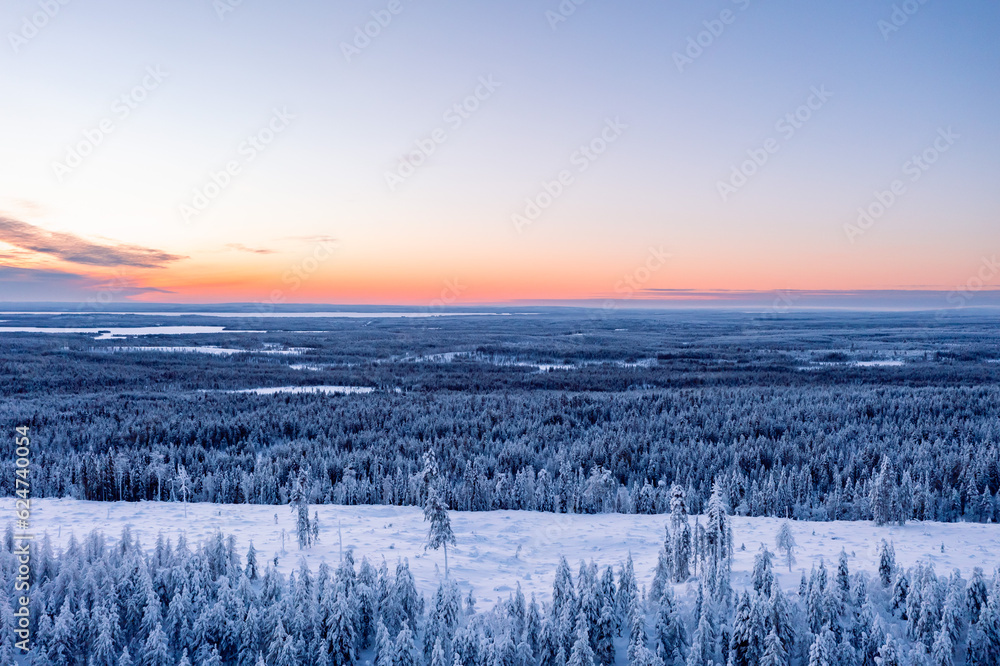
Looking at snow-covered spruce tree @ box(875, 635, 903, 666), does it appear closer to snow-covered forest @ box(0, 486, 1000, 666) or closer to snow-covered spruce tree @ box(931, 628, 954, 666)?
snow-covered forest @ box(0, 486, 1000, 666)

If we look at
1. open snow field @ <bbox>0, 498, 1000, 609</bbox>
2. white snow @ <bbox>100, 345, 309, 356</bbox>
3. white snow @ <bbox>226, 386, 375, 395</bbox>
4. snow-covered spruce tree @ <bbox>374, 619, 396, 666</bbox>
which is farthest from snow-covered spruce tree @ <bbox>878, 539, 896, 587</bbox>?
white snow @ <bbox>100, 345, 309, 356</bbox>

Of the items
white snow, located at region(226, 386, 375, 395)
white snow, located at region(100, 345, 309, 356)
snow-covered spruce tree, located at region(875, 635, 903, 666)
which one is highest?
snow-covered spruce tree, located at region(875, 635, 903, 666)

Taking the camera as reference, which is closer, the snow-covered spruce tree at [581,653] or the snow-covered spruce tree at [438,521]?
the snow-covered spruce tree at [581,653]

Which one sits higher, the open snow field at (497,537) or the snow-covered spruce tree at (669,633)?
the snow-covered spruce tree at (669,633)

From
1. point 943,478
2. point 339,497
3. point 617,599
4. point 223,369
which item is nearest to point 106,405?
point 223,369

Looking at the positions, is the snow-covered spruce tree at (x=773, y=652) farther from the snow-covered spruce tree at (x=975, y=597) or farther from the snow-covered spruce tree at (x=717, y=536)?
the snow-covered spruce tree at (x=975, y=597)

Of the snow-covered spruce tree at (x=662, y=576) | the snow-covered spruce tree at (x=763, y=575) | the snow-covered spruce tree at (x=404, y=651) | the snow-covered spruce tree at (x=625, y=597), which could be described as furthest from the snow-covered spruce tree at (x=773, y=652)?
the snow-covered spruce tree at (x=404, y=651)

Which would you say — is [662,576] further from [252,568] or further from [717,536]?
[252,568]

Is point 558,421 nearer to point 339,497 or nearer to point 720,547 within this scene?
point 339,497
